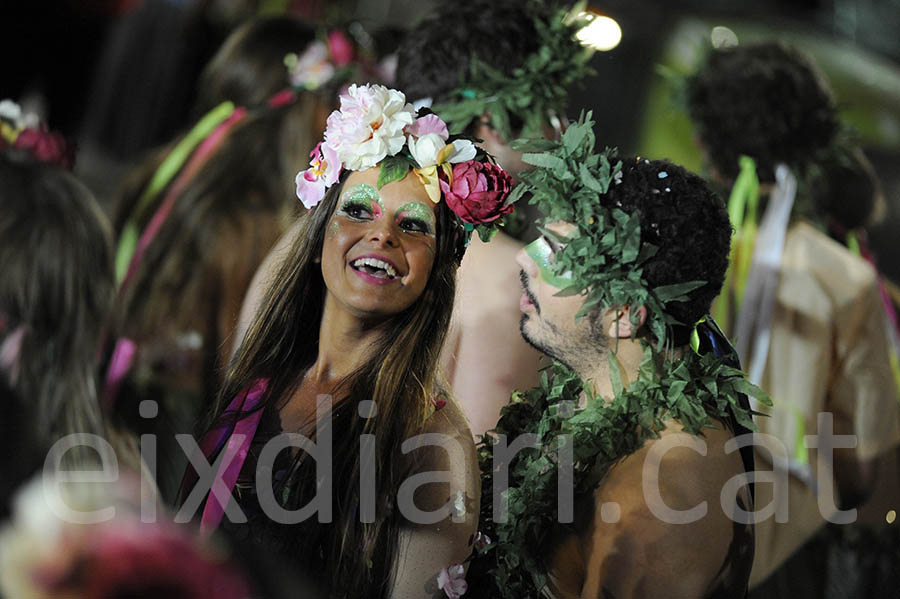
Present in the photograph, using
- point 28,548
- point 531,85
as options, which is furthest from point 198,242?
point 28,548

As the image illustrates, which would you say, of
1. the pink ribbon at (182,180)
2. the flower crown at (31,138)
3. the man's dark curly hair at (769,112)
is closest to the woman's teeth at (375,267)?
the flower crown at (31,138)

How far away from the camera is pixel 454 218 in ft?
6.13

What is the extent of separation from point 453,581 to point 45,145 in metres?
1.67

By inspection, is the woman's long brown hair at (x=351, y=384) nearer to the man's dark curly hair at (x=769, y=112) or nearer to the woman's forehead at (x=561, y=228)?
the woman's forehead at (x=561, y=228)

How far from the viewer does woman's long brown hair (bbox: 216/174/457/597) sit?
177 centimetres

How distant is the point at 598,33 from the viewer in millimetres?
3037

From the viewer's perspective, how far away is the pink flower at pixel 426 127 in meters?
1.86

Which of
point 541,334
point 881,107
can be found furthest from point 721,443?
point 881,107

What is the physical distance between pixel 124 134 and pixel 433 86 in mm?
Answer: 4810

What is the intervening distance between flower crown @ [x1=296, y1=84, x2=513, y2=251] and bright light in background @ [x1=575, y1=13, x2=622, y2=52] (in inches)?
46.0

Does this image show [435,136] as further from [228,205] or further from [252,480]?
[228,205]

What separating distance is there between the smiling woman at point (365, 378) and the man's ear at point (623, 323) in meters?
0.28

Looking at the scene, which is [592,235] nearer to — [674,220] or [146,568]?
[674,220]

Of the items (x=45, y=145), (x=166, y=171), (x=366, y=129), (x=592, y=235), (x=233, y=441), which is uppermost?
(x=366, y=129)
